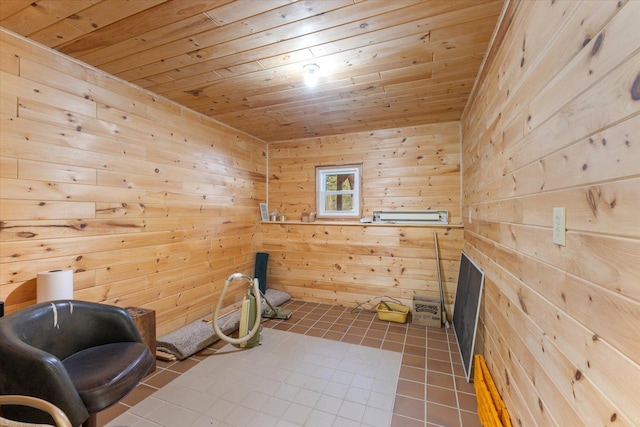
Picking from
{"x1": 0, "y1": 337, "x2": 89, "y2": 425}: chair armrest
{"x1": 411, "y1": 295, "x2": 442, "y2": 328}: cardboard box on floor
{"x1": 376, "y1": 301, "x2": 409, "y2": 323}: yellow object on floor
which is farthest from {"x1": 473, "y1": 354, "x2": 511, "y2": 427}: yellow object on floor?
{"x1": 0, "y1": 337, "x2": 89, "y2": 425}: chair armrest

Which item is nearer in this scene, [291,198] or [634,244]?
[634,244]

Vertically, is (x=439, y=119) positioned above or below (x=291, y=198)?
above

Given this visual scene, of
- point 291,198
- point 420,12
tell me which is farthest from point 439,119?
point 291,198

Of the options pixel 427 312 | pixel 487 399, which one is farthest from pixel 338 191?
pixel 487 399

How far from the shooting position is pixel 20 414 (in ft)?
3.97

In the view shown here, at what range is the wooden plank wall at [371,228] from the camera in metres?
3.62

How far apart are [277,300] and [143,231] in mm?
1969

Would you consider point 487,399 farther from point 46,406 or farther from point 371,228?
point 371,228

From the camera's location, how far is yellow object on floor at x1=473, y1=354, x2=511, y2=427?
1574 millimetres

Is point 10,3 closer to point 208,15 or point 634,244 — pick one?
point 208,15

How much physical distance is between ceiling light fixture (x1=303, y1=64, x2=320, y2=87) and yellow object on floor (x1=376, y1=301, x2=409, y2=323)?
8.92ft

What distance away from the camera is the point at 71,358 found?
1554mm

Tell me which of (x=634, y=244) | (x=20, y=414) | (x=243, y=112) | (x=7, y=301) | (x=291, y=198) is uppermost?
(x=243, y=112)

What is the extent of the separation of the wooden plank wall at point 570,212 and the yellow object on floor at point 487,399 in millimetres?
105
